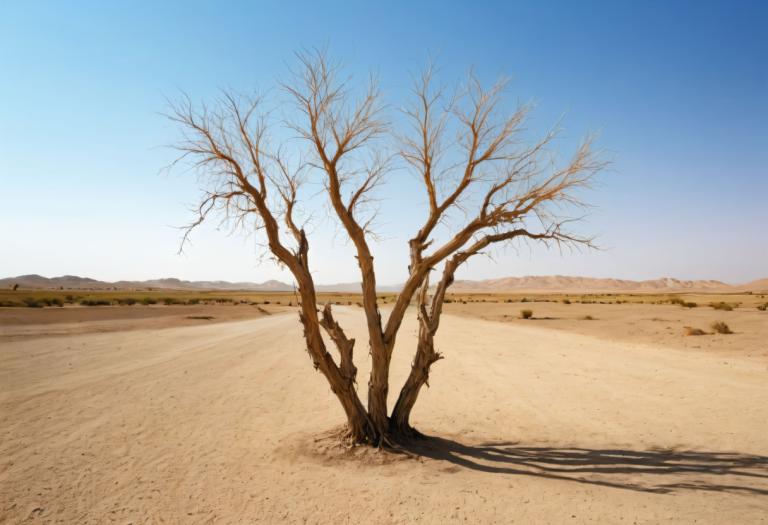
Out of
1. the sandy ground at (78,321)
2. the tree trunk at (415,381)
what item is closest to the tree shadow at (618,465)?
the tree trunk at (415,381)

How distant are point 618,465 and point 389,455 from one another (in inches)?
126

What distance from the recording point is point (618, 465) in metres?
6.62

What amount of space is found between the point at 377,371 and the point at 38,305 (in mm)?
38535

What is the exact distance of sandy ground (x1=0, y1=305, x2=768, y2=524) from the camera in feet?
17.5

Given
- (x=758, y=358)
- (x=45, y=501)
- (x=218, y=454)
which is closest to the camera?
(x=45, y=501)

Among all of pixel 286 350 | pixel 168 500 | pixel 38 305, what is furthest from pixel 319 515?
pixel 38 305

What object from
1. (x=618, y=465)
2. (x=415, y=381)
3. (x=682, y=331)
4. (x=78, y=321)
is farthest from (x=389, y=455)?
(x=78, y=321)

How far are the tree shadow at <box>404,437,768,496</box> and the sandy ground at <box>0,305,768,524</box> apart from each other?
0.12ft

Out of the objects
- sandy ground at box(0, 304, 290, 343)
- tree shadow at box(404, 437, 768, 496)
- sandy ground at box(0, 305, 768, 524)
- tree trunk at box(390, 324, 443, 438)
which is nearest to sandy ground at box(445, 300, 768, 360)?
sandy ground at box(0, 305, 768, 524)

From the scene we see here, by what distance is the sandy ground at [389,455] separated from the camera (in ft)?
17.5

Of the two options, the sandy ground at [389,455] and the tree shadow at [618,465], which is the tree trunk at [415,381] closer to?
the tree shadow at [618,465]

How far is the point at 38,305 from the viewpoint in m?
35.6

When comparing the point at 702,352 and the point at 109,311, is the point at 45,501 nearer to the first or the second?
the point at 702,352

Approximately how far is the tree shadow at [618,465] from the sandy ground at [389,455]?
36 mm
